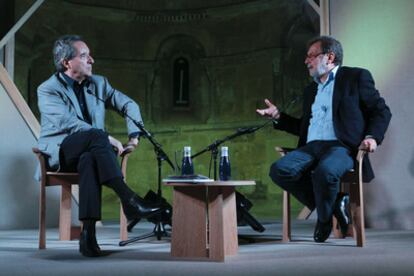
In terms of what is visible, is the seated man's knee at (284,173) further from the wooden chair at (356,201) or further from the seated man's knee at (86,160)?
the seated man's knee at (86,160)

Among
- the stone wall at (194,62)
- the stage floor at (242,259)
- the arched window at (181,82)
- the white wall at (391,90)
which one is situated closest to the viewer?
the stage floor at (242,259)

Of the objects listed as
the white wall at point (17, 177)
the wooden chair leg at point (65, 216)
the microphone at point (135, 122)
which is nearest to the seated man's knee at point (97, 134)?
the microphone at point (135, 122)

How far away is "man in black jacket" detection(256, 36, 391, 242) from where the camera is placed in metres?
3.12

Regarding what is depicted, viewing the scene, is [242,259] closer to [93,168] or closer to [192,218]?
[192,218]

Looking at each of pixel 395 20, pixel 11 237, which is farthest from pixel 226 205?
pixel 395 20

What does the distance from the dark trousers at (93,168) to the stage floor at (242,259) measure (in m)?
0.23

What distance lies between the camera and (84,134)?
2.97 m

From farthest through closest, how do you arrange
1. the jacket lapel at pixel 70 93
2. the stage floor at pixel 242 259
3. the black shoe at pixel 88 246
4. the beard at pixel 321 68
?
the beard at pixel 321 68 < the jacket lapel at pixel 70 93 < the black shoe at pixel 88 246 < the stage floor at pixel 242 259

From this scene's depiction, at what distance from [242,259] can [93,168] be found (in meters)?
0.84

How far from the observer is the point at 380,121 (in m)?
3.27

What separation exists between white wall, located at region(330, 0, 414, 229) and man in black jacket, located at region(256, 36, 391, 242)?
878mm

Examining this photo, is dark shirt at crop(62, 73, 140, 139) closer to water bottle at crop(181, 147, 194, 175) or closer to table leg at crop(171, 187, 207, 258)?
water bottle at crop(181, 147, 194, 175)

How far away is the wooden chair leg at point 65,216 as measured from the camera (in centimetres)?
373

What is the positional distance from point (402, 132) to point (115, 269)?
2.63m
